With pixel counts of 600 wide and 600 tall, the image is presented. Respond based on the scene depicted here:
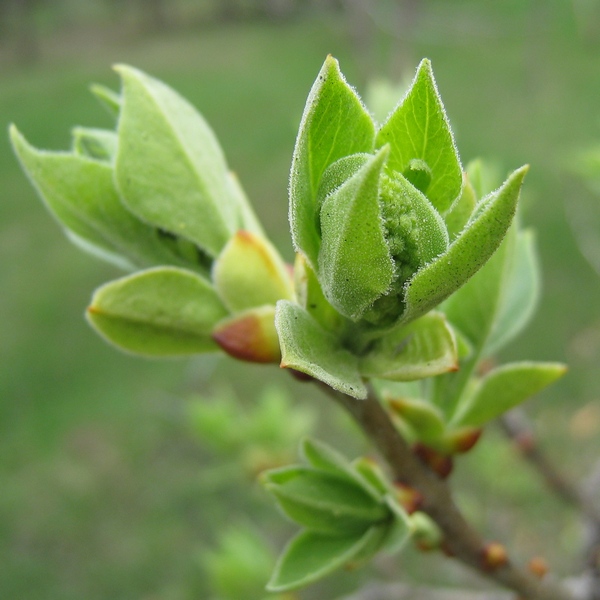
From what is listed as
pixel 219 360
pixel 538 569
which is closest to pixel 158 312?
pixel 538 569

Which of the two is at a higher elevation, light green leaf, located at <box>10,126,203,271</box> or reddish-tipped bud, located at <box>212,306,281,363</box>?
light green leaf, located at <box>10,126,203,271</box>

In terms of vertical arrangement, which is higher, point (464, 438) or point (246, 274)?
point (246, 274)

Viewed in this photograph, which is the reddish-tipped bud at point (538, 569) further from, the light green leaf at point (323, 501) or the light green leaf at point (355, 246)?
the light green leaf at point (355, 246)

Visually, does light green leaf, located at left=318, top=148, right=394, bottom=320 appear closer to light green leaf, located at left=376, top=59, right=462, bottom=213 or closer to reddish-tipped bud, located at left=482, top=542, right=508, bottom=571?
light green leaf, located at left=376, top=59, right=462, bottom=213

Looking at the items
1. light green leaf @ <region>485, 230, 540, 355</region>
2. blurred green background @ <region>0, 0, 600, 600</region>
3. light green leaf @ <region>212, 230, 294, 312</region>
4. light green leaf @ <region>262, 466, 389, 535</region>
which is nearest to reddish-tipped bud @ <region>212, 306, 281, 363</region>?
light green leaf @ <region>212, 230, 294, 312</region>

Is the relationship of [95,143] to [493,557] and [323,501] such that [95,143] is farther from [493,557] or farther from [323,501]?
[493,557]

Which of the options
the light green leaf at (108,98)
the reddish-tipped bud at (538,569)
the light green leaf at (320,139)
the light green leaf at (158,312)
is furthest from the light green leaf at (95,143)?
the reddish-tipped bud at (538,569)
